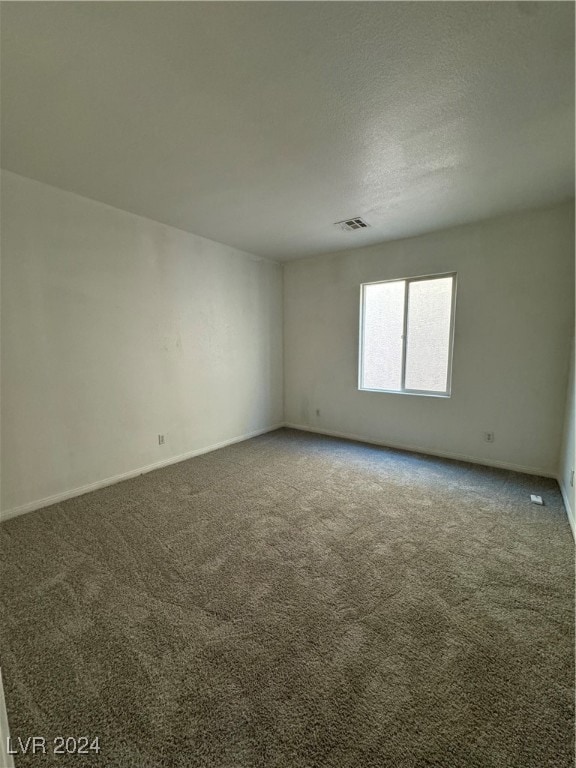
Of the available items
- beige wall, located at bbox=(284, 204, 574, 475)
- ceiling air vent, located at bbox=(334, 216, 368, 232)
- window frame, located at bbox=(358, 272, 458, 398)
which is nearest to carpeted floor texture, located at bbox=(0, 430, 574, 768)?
beige wall, located at bbox=(284, 204, 574, 475)

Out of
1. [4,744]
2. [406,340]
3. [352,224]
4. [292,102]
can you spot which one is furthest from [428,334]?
[4,744]

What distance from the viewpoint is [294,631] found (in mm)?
1493

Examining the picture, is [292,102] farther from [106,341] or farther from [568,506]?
[568,506]

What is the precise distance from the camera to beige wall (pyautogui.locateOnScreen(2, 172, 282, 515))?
251 cm

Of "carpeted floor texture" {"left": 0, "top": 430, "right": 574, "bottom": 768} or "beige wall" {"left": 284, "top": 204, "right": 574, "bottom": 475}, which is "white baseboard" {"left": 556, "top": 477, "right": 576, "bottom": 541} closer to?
"carpeted floor texture" {"left": 0, "top": 430, "right": 574, "bottom": 768}

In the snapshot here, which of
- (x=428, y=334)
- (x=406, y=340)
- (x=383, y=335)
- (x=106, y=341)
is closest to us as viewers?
(x=106, y=341)

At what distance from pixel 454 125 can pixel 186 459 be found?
12.7 feet

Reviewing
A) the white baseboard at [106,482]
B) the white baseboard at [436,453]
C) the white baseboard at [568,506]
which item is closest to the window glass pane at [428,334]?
the white baseboard at [436,453]

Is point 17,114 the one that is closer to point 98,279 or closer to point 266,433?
point 98,279

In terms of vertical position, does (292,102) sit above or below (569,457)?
above

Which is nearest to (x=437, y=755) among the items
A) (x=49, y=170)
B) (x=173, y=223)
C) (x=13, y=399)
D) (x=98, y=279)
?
(x=13, y=399)

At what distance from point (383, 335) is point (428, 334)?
58 cm

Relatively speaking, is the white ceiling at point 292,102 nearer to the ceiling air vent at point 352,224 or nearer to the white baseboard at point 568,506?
the ceiling air vent at point 352,224

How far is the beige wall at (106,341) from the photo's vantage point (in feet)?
8.25
